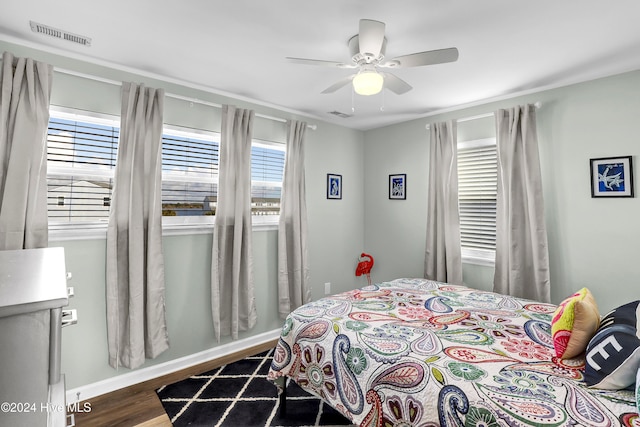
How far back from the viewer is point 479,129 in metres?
3.41

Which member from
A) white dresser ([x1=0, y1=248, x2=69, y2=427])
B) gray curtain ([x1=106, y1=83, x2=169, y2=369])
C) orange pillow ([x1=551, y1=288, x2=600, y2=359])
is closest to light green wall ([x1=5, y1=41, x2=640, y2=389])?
gray curtain ([x1=106, y1=83, x2=169, y2=369])

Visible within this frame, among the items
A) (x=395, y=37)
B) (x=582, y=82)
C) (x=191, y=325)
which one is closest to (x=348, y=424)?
(x=191, y=325)

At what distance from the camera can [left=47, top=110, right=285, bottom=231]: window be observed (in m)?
2.38

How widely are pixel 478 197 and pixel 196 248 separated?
3.04m

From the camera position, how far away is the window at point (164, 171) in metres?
2.38

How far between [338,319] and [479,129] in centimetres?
266

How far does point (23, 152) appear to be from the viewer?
2.12m

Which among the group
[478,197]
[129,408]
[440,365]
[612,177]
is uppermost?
[612,177]

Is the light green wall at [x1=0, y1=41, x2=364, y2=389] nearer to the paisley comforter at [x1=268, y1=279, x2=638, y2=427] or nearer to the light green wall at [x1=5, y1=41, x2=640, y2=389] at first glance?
the light green wall at [x1=5, y1=41, x2=640, y2=389]

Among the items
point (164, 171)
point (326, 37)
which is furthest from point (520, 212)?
point (164, 171)

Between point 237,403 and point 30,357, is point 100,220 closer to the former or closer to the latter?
point 237,403

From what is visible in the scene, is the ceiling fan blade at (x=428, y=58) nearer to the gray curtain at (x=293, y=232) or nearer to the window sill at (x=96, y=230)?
the gray curtain at (x=293, y=232)

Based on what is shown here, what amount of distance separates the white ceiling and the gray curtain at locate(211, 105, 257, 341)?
46 cm

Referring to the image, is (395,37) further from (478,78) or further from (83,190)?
(83,190)
